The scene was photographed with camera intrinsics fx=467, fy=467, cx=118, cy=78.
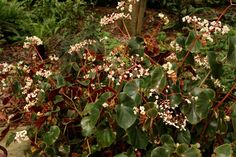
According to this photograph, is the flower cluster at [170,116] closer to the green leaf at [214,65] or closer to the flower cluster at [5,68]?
the green leaf at [214,65]

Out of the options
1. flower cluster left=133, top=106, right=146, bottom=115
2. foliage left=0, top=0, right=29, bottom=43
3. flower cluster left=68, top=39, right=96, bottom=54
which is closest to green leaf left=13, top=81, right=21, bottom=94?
flower cluster left=68, top=39, right=96, bottom=54

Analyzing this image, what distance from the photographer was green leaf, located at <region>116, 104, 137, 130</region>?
2.14 metres

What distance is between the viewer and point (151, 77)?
2213mm

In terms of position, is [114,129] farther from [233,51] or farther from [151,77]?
[233,51]

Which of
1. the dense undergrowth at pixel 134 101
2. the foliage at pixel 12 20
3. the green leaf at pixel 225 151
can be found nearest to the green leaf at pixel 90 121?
the dense undergrowth at pixel 134 101

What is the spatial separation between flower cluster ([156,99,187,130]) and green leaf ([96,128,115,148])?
0.26 meters

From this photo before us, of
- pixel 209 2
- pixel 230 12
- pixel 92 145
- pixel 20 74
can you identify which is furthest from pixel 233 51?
pixel 209 2

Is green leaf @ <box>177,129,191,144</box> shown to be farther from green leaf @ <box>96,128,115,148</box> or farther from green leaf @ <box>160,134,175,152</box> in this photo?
green leaf @ <box>96,128,115,148</box>

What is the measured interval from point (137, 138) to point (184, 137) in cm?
25

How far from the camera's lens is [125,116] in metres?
2.15

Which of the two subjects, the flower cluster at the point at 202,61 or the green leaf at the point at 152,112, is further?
the flower cluster at the point at 202,61

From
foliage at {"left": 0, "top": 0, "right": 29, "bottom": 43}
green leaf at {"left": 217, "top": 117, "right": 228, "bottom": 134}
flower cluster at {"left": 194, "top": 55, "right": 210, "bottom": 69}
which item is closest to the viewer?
green leaf at {"left": 217, "top": 117, "right": 228, "bottom": 134}

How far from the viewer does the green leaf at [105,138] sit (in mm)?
2281

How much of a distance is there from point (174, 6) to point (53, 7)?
1.66m
